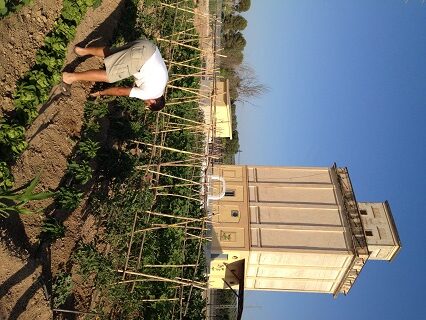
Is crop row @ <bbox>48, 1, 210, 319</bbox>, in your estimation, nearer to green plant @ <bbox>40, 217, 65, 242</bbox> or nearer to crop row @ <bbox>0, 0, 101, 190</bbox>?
green plant @ <bbox>40, 217, 65, 242</bbox>

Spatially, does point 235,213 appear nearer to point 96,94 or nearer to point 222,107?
point 222,107

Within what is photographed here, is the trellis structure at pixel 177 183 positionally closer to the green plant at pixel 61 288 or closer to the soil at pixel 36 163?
the green plant at pixel 61 288

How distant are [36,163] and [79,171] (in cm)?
A: 74

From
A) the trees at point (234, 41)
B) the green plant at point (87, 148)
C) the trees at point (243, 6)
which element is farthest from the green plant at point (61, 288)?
the trees at point (243, 6)

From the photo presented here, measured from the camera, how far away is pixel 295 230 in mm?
17016

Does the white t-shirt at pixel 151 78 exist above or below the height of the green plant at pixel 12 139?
above

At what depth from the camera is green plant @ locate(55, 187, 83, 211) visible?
21.0ft

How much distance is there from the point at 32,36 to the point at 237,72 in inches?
1267

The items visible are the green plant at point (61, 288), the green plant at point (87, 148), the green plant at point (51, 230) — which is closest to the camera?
the green plant at point (51, 230)

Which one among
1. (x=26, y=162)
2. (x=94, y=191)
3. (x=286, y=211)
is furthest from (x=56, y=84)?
(x=286, y=211)

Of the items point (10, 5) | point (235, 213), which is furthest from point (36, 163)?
point (235, 213)

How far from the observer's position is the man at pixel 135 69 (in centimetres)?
603

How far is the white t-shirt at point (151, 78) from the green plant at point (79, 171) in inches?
53.3

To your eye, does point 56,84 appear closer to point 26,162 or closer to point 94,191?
point 26,162
